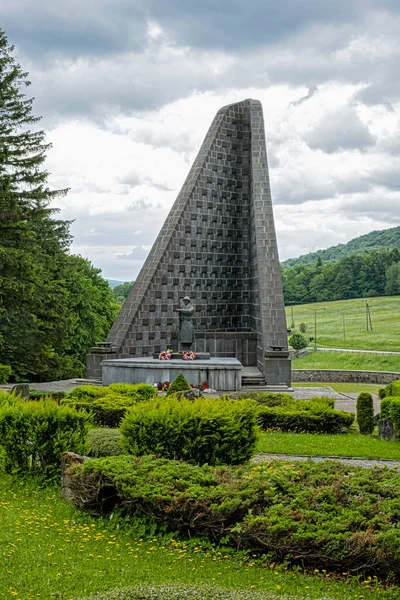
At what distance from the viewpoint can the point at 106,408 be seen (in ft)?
43.8

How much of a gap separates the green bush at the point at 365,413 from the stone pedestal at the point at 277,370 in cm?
535

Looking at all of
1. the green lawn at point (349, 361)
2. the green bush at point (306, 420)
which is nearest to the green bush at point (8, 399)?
the green bush at point (306, 420)

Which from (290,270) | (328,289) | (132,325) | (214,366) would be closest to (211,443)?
(214,366)

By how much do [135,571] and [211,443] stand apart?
10.5 feet

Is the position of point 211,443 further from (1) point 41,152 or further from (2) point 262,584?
(1) point 41,152

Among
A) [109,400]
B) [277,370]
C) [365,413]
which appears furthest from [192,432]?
[277,370]

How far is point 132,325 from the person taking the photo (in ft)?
70.6

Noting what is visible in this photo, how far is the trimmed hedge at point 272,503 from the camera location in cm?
529

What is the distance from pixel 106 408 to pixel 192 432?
5450 mm

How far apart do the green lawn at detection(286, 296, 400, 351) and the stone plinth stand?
42.0 meters

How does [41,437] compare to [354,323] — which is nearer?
[41,437]

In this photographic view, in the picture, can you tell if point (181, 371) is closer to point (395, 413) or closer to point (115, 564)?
point (395, 413)

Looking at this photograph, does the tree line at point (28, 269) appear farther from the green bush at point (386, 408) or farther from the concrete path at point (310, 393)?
the green bush at point (386, 408)

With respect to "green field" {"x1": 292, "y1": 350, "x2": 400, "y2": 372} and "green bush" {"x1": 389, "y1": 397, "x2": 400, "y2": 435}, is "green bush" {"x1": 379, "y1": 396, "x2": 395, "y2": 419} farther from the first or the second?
"green field" {"x1": 292, "y1": 350, "x2": 400, "y2": 372}
